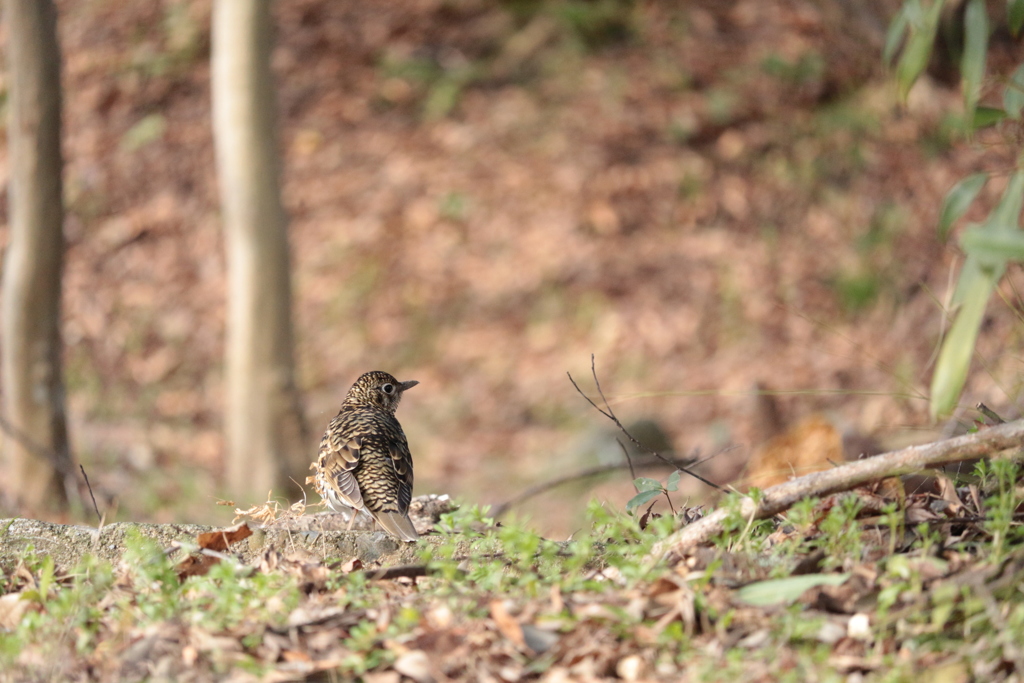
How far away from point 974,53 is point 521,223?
9677 millimetres

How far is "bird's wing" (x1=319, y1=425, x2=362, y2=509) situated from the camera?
14.2ft

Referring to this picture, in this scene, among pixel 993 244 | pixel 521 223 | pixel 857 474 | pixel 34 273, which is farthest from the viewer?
pixel 521 223

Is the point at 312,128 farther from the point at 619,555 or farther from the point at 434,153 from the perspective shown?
the point at 619,555

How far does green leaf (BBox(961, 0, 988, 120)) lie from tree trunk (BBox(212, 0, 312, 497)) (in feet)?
22.3

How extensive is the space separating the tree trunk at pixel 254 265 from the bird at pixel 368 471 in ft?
14.3

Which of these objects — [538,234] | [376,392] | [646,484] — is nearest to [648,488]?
[646,484]

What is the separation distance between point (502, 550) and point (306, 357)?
8.84 meters

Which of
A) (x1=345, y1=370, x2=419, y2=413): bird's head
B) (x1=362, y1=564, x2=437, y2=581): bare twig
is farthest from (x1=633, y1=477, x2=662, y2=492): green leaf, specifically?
(x1=345, y1=370, x2=419, y2=413): bird's head

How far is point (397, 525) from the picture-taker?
4.19m

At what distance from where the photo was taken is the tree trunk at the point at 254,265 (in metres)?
9.12

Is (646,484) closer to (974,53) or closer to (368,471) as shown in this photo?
(368,471)

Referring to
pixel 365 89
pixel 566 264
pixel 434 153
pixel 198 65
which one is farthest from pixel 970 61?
pixel 198 65

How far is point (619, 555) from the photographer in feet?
11.4

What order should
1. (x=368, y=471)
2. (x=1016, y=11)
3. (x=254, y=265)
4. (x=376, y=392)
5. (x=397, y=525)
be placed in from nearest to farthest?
1. (x=1016, y=11)
2. (x=397, y=525)
3. (x=368, y=471)
4. (x=376, y=392)
5. (x=254, y=265)
